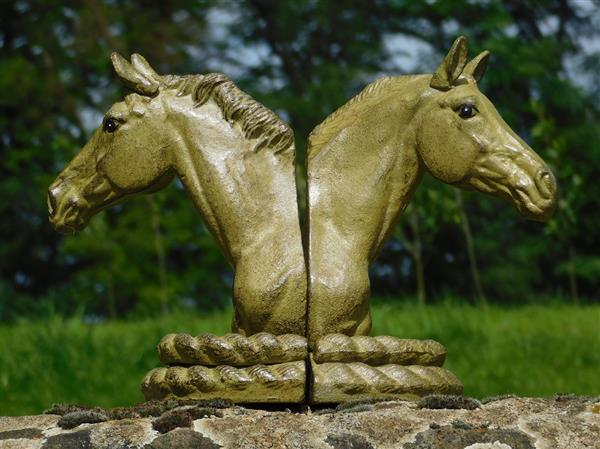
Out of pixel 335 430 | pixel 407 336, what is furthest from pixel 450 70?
pixel 407 336

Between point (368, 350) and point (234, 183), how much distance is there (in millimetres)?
624

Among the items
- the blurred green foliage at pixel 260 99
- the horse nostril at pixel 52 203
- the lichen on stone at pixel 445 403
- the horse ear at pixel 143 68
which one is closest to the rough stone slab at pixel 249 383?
the lichen on stone at pixel 445 403

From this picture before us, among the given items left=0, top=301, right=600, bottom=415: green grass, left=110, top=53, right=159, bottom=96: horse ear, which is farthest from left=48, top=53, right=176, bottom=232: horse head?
left=0, top=301, right=600, bottom=415: green grass

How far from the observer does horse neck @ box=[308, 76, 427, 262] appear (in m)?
3.05

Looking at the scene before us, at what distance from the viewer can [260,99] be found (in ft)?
46.2

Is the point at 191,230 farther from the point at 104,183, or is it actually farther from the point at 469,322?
the point at 104,183

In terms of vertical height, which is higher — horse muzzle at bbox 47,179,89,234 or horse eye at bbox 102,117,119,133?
horse eye at bbox 102,117,119,133

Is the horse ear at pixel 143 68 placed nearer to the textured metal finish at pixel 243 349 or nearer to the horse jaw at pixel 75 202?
the horse jaw at pixel 75 202

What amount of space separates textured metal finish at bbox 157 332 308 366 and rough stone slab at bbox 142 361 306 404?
2 cm

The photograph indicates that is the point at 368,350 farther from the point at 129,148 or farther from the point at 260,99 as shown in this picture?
the point at 260,99

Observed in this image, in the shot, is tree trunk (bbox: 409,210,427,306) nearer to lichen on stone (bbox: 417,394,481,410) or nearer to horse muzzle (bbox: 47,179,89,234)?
horse muzzle (bbox: 47,179,89,234)

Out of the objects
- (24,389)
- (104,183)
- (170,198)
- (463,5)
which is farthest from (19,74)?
(104,183)

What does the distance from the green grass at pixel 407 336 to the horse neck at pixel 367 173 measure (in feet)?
9.24

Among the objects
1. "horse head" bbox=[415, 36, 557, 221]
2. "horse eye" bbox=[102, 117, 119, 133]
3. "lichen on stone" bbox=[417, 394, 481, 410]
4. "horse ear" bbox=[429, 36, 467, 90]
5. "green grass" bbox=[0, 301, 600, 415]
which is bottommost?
"green grass" bbox=[0, 301, 600, 415]
